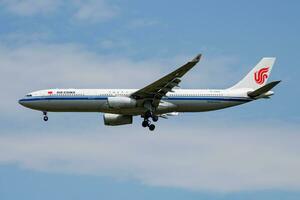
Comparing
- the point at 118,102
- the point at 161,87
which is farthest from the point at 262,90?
the point at 118,102

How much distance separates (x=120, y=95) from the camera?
72.0 m

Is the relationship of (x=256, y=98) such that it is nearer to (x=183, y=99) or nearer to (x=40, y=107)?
(x=183, y=99)

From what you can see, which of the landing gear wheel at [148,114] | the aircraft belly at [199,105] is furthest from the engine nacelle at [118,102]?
the aircraft belly at [199,105]

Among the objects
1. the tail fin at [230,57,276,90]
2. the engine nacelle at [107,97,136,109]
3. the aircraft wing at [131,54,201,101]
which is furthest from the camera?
the tail fin at [230,57,276,90]

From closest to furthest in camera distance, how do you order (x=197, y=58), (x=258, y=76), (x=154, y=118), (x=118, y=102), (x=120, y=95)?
(x=197, y=58)
(x=118, y=102)
(x=120, y=95)
(x=154, y=118)
(x=258, y=76)

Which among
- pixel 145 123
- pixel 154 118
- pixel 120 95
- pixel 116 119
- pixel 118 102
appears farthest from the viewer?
pixel 116 119

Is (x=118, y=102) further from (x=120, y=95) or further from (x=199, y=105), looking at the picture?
(x=199, y=105)

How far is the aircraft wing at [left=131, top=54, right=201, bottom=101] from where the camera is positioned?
6794 centimetres

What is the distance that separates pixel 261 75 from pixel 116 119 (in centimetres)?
1438

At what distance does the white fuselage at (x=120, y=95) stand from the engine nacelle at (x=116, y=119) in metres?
2.48

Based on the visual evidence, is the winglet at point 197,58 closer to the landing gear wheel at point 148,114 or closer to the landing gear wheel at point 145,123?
the landing gear wheel at point 148,114

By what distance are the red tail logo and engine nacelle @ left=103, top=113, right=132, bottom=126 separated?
41.2ft

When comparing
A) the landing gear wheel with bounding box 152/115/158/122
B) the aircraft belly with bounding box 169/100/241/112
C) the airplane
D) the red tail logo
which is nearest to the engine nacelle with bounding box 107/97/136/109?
the airplane

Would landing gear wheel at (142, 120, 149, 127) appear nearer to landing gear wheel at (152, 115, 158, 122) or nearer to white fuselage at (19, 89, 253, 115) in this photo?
landing gear wheel at (152, 115, 158, 122)
